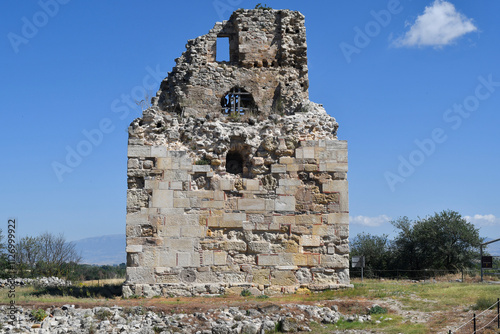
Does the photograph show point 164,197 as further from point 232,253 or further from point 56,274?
point 56,274

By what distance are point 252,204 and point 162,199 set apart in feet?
7.35

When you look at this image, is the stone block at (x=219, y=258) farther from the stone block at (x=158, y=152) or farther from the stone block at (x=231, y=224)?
the stone block at (x=158, y=152)

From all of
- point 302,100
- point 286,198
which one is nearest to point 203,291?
point 286,198

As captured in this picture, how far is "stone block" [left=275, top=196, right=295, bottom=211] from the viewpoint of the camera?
43.9ft

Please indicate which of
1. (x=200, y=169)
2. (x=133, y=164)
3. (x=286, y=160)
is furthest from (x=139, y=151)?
(x=286, y=160)

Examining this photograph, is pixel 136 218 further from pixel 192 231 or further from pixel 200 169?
pixel 200 169

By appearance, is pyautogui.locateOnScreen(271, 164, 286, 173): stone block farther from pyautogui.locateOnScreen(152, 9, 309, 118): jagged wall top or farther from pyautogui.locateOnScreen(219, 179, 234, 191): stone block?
pyautogui.locateOnScreen(152, 9, 309, 118): jagged wall top

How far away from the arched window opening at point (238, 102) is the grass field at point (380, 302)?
5442mm

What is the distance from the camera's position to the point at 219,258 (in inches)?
514

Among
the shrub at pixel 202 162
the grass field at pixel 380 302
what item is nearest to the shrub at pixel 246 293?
the grass field at pixel 380 302

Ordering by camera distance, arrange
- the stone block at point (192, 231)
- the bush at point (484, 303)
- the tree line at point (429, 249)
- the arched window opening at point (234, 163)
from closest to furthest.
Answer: the bush at point (484, 303), the stone block at point (192, 231), the arched window opening at point (234, 163), the tree line at point (429, 249)

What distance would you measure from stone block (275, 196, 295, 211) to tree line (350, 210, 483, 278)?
10.2 meters

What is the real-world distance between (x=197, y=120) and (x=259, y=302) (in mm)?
4961

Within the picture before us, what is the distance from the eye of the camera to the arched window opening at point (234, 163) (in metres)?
14.1
